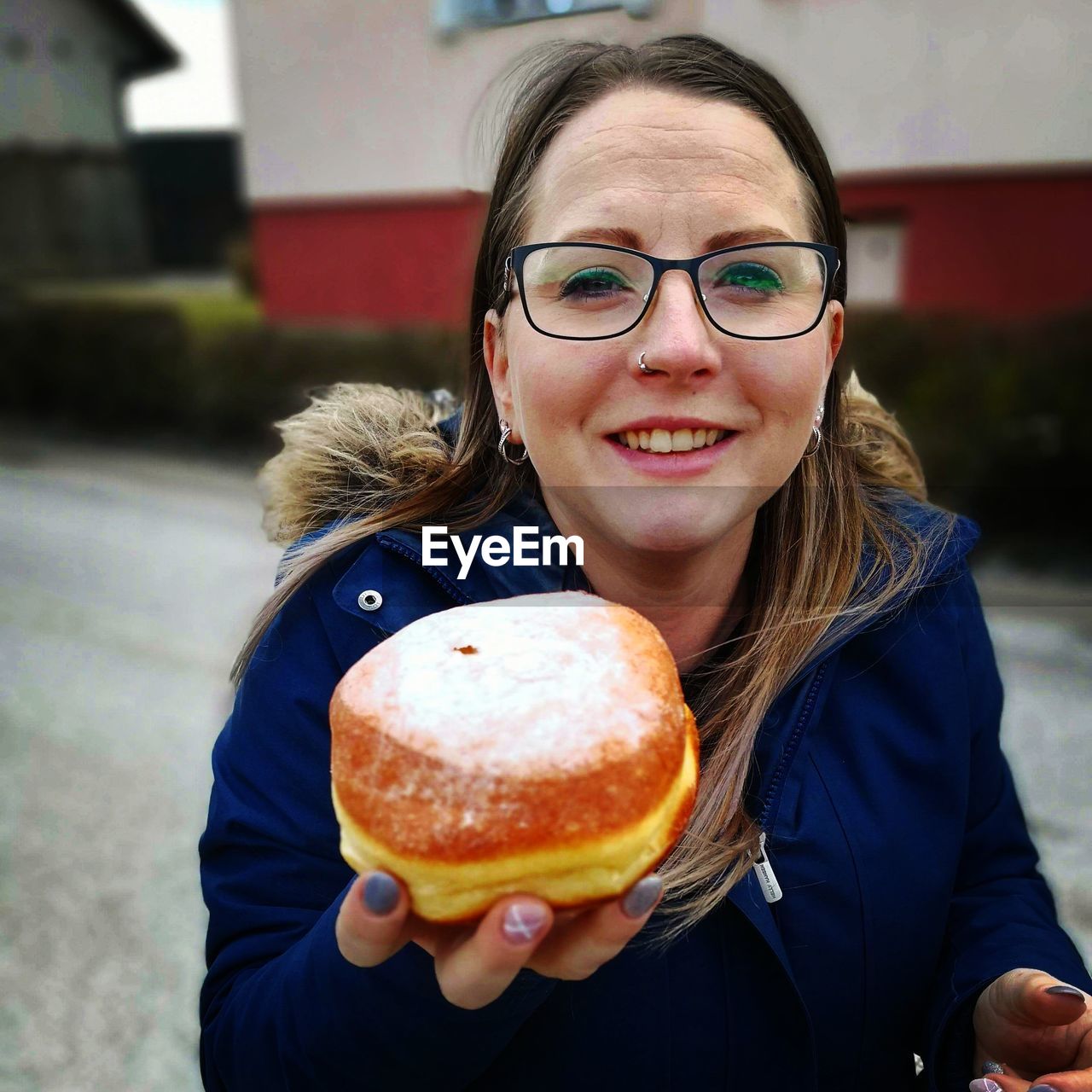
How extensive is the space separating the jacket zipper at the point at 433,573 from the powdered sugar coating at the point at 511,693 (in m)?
0.29

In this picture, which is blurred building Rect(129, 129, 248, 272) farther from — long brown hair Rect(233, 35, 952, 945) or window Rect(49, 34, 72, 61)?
long brown hair Rect(233, 35, 952, 945)

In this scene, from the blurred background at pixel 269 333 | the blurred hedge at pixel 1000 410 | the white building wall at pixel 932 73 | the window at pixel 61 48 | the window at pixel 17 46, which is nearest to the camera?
the blurred background at pixel 269 333

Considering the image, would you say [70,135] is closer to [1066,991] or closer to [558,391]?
[558,391]

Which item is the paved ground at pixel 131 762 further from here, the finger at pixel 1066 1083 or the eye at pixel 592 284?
the eye at pixel 592 284

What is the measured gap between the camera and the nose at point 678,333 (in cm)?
102

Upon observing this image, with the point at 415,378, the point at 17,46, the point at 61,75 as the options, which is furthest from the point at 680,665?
the point at 17,46

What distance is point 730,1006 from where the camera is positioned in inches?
46.6

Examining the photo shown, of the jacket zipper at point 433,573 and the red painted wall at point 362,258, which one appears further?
the red painted wall at point 362,258

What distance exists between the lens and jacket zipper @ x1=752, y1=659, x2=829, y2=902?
1196 millimetres

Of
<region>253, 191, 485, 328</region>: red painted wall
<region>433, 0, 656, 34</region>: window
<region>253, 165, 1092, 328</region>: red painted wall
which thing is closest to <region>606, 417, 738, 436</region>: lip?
<region>433, 0, 656, 34</region>: window

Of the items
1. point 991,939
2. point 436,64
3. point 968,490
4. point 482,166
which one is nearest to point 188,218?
point 436,64

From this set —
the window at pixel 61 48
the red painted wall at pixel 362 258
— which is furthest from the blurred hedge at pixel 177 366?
the window at pixel 61 48

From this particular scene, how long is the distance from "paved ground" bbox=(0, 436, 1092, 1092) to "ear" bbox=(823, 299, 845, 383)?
1.43 ft

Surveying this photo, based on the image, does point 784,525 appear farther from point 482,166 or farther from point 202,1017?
point 202,1017
